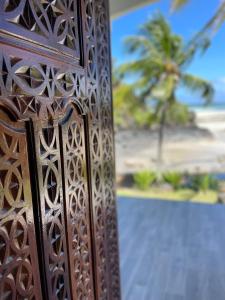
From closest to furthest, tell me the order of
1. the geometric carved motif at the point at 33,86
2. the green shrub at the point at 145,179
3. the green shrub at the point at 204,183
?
1. the geometric carved motif at the point at 33,86
2. the green shrub at the point at 204,183
3. the green shrub at the point at 145,179

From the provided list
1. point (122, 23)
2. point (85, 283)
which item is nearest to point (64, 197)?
point (85, 283)

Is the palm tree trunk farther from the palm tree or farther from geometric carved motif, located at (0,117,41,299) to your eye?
geometric carved motif, located at (0,117,41,299)

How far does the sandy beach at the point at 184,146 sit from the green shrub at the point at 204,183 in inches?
31.9

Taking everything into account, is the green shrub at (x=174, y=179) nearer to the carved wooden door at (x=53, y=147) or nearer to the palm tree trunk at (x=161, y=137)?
the palm tree trunk at (x=161, y=137)

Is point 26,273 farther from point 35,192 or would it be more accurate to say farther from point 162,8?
point 162,8

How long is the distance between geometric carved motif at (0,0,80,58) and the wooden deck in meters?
1.76

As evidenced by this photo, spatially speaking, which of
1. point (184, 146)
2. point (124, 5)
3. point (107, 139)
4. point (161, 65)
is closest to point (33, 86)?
point (107, 139)

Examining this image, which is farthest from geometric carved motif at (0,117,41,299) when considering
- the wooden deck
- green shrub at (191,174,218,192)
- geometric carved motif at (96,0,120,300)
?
green shrub at (191,174,218,192)

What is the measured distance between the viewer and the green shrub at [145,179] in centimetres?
580

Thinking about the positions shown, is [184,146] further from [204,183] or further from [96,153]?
[96,153]

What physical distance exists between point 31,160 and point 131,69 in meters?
5.72

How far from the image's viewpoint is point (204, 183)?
5.37 meters

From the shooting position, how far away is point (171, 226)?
2.89 meters

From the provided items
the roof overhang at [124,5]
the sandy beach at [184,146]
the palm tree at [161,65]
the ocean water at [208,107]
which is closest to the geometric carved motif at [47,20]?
the roof overhang at [124,5]
